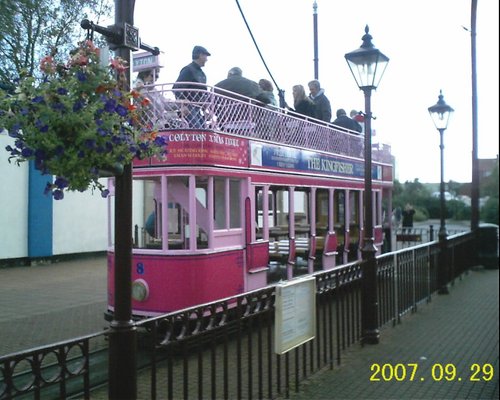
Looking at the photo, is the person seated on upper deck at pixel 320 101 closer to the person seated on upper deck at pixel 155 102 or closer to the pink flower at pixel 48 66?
the person seated on upper deck at pixel 155 102

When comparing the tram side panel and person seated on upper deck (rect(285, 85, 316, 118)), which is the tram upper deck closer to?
person seated on upper deck (rect(285, 85, 316, 118))

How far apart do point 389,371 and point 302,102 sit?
18.1ft

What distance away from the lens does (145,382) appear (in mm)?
5668

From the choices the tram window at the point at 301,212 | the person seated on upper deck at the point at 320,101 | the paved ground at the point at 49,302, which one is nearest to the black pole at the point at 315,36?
the person seated on upper deck at the point at 320,101

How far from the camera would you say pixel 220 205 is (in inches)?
295

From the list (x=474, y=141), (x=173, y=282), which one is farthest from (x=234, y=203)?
(x=474, y=141)

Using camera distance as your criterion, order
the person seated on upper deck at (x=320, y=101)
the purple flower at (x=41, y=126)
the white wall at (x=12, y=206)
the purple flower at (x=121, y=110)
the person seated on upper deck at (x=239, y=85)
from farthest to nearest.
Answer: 1. the person seated on upper deck at (x=320, y=101)
2. the person seated on upper deck at (x=239, y=85)
3. the white wall at (x=12, y=206)
4. the purple flower at (x=121, y=110)
5. the purple flower at (x=41, y=126)

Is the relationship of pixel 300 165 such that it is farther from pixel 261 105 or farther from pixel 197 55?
pixel 197 55

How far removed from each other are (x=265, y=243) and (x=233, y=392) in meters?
2.81

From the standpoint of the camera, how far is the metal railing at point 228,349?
123 inches

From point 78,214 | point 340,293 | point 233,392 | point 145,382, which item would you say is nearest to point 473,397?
point 340,293

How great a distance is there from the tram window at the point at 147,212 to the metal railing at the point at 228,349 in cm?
164

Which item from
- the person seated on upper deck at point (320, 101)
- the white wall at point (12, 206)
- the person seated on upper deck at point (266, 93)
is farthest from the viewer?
the person seated on upper deck at point (320, 101)

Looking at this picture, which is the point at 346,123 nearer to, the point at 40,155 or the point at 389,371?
the point at 389,371
